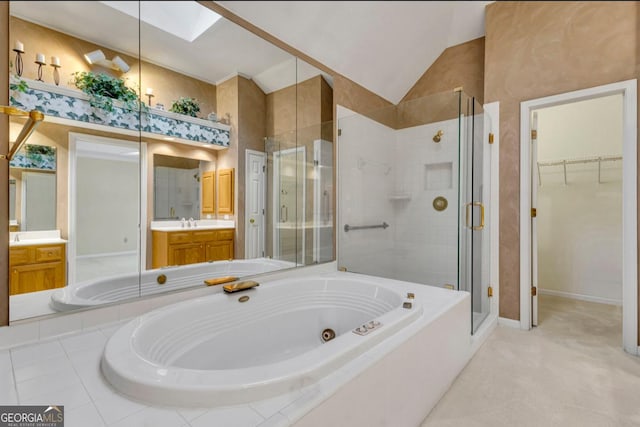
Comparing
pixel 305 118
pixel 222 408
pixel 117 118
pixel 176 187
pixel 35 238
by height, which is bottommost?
pixel 222 408

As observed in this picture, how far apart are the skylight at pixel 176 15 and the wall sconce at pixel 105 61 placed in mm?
300

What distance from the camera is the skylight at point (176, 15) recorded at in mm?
606

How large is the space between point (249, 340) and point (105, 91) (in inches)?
54.9

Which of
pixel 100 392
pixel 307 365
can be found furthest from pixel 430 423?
pixel 100 392

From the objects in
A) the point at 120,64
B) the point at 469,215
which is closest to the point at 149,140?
the point at 120,64

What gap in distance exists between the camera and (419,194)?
106 inches

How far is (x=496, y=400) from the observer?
1474 millimetres

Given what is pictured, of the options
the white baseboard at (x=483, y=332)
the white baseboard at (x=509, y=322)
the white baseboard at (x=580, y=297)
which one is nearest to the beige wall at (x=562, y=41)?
the white baseboard at (x=483, y=332)

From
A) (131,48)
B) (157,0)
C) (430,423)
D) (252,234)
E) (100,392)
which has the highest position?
(131,48)

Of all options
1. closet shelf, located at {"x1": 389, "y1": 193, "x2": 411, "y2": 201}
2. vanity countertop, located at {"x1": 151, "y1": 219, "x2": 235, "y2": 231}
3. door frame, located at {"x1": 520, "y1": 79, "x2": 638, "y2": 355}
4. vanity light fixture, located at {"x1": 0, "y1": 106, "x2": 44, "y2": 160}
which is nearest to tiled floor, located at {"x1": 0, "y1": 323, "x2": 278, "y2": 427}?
vanity countertop, located at {"x1": 151, "y1": 219, "x2": 235, "y2": 231}

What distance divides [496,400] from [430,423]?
1.40 feet

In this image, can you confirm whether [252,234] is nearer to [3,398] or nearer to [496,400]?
[3,398]

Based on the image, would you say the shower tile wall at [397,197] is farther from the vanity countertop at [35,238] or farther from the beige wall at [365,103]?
the vanity countertop at [35,238]

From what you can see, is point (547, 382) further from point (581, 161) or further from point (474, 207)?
point (581, 161)
